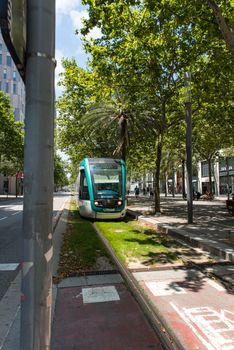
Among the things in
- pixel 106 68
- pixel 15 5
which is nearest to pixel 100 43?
pixel 106 68

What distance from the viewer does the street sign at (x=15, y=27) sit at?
176 cm

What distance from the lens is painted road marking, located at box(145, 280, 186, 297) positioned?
5.64m

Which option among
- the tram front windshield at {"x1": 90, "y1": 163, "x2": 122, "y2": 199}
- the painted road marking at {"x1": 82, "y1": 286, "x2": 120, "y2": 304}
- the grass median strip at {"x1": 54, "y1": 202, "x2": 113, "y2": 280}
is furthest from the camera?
the tram front windshield at {"x1": 90, "y1": 163, "x2": 122, "y2": 199}

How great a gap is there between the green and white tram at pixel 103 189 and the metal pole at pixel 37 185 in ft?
45.5

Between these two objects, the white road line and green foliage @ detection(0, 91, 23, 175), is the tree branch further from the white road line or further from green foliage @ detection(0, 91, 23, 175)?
green foliage @ detection(0, 91, 23, 175)

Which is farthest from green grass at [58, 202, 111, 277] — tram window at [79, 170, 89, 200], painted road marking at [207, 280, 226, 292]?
tram window at [79, 170, 89, 200]

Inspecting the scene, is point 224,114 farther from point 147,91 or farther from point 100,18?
point 100,18

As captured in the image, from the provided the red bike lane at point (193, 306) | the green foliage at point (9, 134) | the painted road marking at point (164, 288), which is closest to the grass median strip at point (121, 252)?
the red bike lane at point (193, 306)

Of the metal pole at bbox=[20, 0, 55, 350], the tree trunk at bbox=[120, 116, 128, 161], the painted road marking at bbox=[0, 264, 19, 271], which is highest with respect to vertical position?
the tree trunk at bbox=[120, 116, 128, 161]

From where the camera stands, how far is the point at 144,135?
880 inches

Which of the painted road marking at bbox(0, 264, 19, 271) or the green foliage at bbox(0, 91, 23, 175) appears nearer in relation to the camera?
the painted road marking at bbox(0, 264, 19, 271)

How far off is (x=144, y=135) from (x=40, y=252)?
67.6ft

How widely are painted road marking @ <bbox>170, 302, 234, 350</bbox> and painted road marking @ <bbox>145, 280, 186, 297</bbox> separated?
1.68 feet

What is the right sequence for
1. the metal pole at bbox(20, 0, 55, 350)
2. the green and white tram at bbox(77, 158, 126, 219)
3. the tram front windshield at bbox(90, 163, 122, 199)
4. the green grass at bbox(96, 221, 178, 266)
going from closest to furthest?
1. the metal pole at bbox(20, 0, 55, 350)
2. the green grass at bbox(96, 221, 178, 266)
3. the green and white tram at bbox(77, 158, 126, 219)
4. the tram front windshield at bbox(90, 163, 122, 199)
